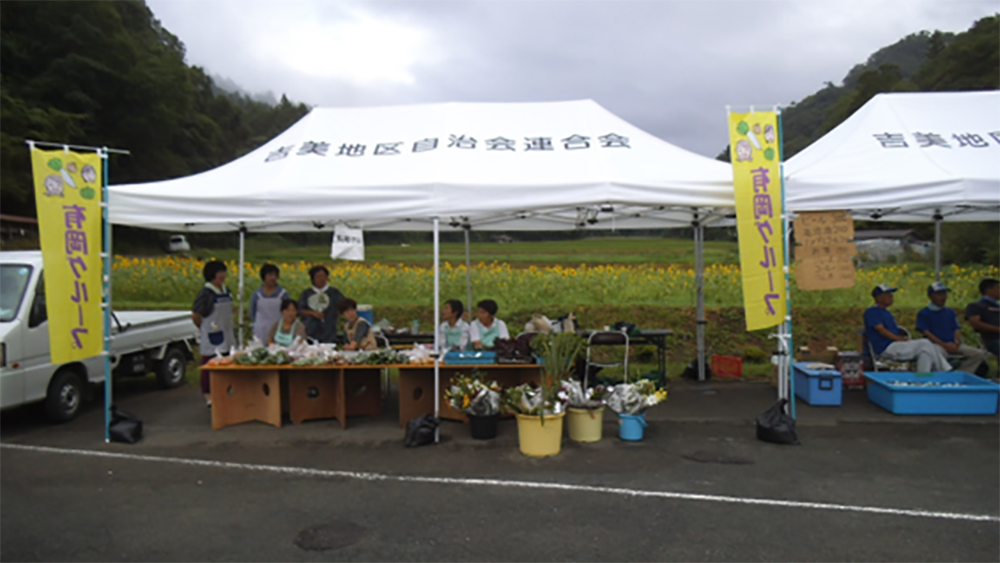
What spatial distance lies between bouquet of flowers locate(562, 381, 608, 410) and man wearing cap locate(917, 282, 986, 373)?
4639 millimetres

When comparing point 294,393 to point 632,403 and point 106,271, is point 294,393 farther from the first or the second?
point 632,403

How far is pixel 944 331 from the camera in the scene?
8008 millimetres

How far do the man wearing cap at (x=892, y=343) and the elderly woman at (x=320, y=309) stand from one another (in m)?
6.47

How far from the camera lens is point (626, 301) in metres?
A: 13.7

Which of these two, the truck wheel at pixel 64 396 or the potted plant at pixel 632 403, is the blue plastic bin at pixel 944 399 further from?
the truck wheel at pixel 64 396

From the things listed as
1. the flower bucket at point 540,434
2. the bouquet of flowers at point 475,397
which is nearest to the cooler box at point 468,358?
the bouquet of flowers at point 475,397

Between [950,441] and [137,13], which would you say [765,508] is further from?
[137,13]

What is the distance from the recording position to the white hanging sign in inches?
256

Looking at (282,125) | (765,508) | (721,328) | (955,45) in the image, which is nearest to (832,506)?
(765,508)

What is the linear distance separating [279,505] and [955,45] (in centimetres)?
3583

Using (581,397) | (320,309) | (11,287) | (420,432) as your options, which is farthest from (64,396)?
(581,397)

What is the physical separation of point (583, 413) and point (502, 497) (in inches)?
59.5

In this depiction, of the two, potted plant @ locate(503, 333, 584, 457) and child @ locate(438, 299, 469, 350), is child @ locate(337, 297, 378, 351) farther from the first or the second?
potted plant @ locate(503, 333, 584, 457)

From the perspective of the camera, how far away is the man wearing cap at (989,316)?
809 centimetres
